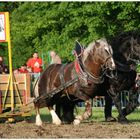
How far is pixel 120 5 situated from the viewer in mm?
24297

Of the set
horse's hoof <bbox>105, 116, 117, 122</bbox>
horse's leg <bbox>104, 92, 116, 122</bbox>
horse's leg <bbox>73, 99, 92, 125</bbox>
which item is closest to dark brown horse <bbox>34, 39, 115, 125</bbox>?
horse's leg <bbox>73, 99, 92, 125</bbox>

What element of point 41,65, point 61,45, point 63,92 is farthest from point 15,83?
point 61,45

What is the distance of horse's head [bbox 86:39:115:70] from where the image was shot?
462 inches

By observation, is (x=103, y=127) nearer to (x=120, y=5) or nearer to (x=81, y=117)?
(x=81, y=117)

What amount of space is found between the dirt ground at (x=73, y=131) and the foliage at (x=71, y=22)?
1035 centimetres

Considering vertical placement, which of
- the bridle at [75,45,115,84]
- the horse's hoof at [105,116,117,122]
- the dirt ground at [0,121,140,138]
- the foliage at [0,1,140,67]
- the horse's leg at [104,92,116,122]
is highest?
the foliage at [0,1,140,67]

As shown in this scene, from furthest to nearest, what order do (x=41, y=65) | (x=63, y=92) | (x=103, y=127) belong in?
1. (x=41, y=65)
2. (x=63, y=92)
3. (x=103, y=127)

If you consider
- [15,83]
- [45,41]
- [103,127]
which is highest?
[45,41]

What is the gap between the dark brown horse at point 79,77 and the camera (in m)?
11.9

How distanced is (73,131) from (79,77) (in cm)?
138

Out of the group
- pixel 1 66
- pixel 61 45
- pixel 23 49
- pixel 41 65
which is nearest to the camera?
pixel 1 66

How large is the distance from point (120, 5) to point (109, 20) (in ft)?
4.15

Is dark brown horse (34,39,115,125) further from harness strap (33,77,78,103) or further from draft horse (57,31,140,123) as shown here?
draft horse (57,31,140,123)

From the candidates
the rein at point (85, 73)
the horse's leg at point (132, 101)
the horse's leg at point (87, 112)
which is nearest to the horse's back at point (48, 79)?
the rein at point (85, 73)
